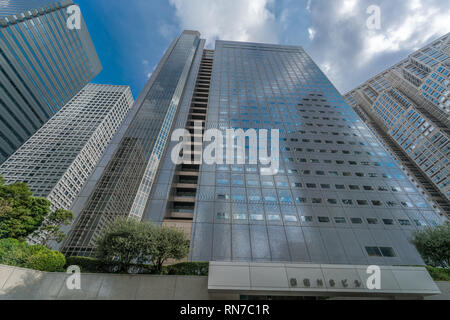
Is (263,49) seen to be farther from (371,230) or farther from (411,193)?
(371,230)

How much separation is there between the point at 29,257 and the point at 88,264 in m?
3.70

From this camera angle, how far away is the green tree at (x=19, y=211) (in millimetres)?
18297

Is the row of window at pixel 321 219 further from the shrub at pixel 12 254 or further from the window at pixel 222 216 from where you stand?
the shrub at pixel 12 254

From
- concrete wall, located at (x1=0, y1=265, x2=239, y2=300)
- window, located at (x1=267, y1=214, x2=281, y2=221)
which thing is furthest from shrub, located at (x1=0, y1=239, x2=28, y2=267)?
window, located at (x1=267, y1=214, x2=281, y2=221)

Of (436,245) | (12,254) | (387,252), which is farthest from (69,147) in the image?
(436,245)

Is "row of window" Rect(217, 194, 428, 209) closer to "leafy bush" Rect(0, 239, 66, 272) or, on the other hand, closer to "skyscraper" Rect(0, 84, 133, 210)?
"leafy bush" Rect(0, 239, 66, 272)

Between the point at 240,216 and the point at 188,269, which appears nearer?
the point at 188,269

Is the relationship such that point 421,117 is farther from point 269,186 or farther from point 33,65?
point 33,65

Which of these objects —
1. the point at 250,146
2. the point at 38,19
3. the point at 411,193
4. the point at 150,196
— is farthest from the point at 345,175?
the point at 38,19

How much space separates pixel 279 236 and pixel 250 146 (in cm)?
1845

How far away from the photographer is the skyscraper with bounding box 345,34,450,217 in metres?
70.3

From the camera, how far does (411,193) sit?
105 ft

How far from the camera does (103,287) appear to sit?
530 inches

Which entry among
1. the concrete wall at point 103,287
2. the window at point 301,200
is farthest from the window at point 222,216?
the concrete wall at point 103,287
